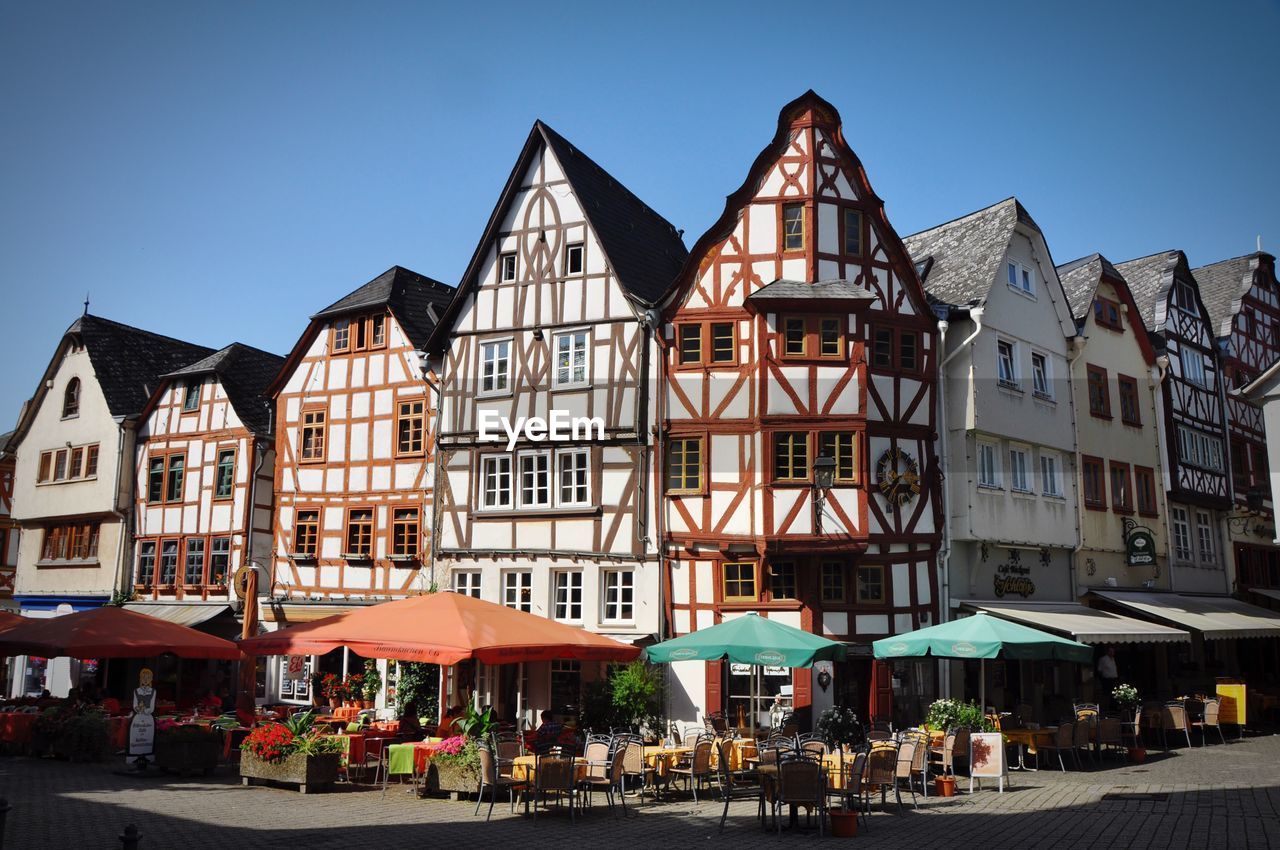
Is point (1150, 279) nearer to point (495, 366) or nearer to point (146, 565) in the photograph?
point (495, 366)

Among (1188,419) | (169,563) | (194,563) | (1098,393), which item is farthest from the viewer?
(1188,419)

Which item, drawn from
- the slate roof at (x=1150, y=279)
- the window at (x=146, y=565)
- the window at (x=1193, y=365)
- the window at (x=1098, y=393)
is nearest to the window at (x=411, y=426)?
the window at (x=146, y=565)

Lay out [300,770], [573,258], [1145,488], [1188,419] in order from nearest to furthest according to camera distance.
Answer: [300,770]
[573,258]
[1145,488]
[1188,419]

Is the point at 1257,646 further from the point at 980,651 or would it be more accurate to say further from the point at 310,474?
the point at 310,474

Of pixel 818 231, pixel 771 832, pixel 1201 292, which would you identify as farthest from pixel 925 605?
pixel 1201 292

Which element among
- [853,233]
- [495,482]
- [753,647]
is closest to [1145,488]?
[853,233]

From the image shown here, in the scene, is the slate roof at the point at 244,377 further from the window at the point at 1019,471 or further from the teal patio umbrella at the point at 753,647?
the window at the point at 1019,471

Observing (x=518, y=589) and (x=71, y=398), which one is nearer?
(x=518, y=589)

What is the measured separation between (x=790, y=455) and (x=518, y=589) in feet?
22.0

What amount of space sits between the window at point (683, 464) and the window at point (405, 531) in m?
6.85

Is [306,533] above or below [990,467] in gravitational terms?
below

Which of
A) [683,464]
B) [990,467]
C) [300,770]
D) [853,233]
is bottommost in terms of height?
[300,770]

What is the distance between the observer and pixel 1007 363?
2525 centimetres

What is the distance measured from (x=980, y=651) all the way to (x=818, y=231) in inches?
376
